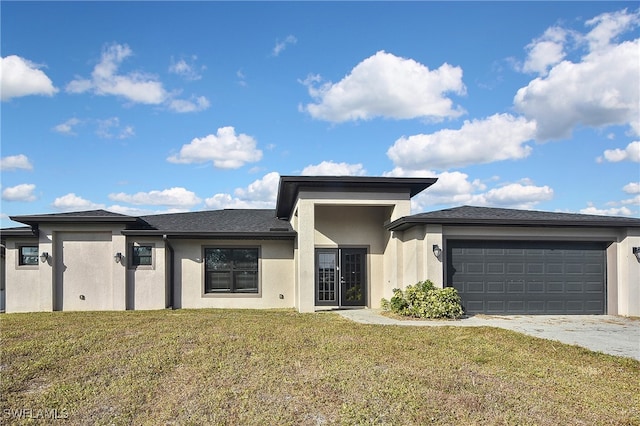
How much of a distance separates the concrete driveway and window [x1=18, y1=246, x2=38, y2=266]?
10.8m

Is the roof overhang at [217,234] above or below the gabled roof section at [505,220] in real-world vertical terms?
below

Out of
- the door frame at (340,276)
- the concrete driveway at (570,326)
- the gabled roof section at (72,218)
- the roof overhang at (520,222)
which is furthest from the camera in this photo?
the door frame at (340,276)

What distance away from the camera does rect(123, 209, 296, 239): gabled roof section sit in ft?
48.7

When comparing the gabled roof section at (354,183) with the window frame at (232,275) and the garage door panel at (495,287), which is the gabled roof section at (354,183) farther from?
the garage door panel at (495,287)

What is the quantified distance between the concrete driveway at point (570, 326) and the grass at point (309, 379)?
2.70ft

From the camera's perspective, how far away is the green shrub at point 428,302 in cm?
1154

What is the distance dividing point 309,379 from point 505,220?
8613mm

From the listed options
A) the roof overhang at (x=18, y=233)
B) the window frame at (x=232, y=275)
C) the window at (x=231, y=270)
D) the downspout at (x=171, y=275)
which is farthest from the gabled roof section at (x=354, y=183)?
the roof overhang at (x=18, y=233)

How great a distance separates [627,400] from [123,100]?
1453 centimetres

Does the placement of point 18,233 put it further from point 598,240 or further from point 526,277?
point 598,240

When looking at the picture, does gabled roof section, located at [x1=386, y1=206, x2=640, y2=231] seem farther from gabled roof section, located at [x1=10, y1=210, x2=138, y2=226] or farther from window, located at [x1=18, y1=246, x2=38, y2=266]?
window, located at [x1=18, y1=246, x2=38, y2=266]

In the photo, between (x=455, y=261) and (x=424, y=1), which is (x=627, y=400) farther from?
(x=424, y=1)

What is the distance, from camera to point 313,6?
1278cm

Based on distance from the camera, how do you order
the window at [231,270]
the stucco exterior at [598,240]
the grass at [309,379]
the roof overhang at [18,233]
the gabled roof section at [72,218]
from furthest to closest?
the window at [231,270], the roof overhang at [18,233], the gabled roof section at [72,218], the stucco exterior at [598,240], the grass at [309,379]
